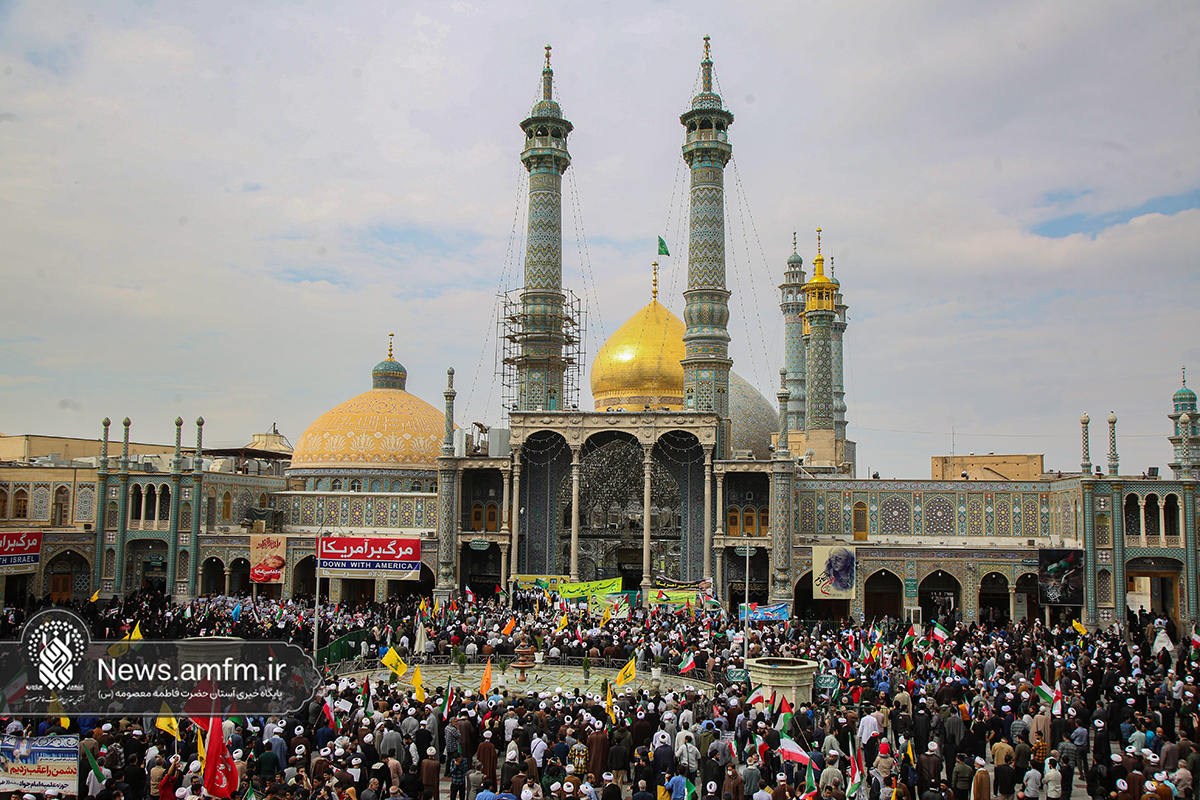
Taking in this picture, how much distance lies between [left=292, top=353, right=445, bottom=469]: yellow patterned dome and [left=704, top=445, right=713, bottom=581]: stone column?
17.3 m

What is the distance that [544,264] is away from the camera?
43.6 m

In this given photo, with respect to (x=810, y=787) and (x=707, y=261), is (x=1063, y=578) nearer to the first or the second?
(x=707, y=261)

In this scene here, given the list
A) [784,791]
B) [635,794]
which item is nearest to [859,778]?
[784,791]

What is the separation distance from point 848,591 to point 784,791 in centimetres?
2547

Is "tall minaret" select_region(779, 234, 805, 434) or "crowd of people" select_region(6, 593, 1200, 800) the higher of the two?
"tall minaret" select_region(779, 234, 805, 434)

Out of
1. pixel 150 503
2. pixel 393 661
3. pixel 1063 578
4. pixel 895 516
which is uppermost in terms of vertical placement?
pixel 150 503

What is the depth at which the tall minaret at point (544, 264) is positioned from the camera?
43.2 metres

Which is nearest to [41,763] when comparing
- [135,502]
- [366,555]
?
[366,555]

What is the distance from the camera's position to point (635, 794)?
12.5 metres

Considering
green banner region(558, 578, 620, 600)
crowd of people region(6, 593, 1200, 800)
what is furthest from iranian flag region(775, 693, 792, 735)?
green banner region(558, 578, 620, 600)

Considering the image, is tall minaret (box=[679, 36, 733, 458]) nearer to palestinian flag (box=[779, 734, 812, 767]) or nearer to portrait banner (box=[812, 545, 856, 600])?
portrait banner (box=[812, 545, 856, 600])

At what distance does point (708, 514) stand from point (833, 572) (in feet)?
18.1

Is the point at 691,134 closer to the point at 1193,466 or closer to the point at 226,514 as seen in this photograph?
the point at 1193,466

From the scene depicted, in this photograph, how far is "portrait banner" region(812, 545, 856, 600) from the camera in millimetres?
36688
